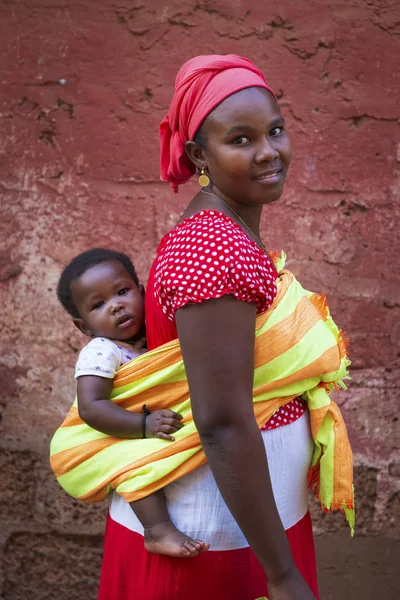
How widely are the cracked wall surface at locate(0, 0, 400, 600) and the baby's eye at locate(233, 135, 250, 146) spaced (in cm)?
138

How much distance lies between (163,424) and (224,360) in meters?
0.29

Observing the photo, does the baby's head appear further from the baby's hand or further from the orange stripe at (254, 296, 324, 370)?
the orange stripe at (254, 296, 324, 370)

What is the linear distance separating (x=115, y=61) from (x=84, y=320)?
1365mm

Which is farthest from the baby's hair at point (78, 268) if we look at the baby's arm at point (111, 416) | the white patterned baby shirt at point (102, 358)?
the baby's arm at point (111, 416)

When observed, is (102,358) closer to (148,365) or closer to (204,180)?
(148,365)

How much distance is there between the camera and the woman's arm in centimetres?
148

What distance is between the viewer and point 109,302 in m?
1.99

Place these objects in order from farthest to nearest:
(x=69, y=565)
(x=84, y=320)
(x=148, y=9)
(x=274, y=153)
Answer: (x=69, y=565) < (x=148, y=9) < (x=84, y=320) < (x=274, y=153)

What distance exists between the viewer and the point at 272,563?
61.3 inches

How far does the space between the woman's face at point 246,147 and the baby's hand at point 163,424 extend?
1.71ft

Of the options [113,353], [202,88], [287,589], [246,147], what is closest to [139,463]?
[113,353]

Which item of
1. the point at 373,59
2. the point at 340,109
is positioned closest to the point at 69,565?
the point at 340,109

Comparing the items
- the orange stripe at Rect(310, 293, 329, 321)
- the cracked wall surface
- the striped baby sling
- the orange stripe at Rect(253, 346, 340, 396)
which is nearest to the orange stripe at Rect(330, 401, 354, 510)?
the striped baby sling

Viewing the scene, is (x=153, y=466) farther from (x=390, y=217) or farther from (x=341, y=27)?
(x=341, y=27)
